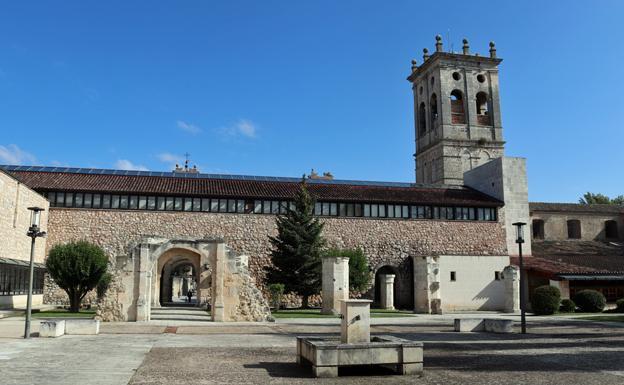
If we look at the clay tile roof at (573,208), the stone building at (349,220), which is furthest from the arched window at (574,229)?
the clay tile roof at (573,208)

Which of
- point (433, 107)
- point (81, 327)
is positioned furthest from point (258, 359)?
point (433, 107)

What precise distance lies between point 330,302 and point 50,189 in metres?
20.2

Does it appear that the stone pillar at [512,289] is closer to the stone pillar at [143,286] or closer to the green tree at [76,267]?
the stone pillar at [143,286]

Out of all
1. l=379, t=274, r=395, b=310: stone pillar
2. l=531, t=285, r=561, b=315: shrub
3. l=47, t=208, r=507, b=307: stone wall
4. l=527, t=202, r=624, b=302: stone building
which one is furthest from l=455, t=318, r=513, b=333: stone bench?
l=47, t=208, r=507, b=307: stone wall

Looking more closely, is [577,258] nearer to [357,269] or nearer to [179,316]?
[357,269]

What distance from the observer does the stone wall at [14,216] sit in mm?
28453

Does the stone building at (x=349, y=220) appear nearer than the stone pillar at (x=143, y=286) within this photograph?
No

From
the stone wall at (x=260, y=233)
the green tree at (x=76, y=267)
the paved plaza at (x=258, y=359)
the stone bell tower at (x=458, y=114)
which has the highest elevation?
the stone bell tower at (x=458, y=114)

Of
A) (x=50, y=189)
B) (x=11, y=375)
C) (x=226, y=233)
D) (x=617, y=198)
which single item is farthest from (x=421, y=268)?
(x=617, y=198)

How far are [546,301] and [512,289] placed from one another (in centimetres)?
515

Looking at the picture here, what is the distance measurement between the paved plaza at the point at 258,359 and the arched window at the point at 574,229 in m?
33.7

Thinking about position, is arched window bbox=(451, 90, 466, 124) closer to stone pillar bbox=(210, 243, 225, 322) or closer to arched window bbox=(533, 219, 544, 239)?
arched window bbox=(533, 219, 544, 239)

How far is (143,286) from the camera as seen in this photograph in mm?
24172

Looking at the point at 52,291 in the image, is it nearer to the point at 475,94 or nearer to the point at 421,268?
the point at 421,268
